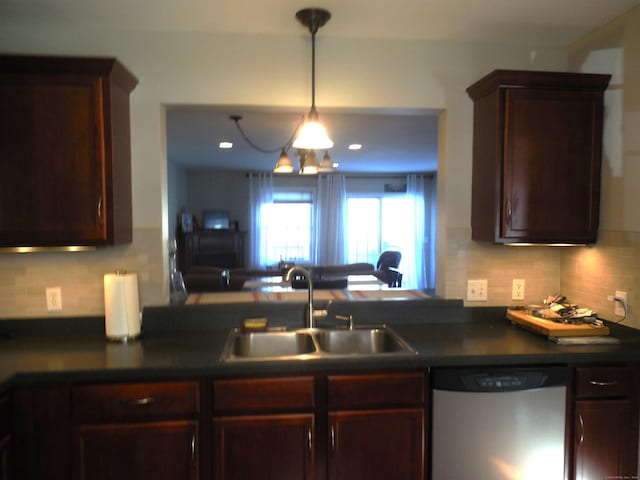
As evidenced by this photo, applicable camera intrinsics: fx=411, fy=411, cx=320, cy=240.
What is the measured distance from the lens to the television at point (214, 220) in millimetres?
6766

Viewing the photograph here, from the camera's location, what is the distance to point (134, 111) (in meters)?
1.97

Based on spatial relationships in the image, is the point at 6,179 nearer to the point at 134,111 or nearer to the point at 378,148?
the point at 134,111

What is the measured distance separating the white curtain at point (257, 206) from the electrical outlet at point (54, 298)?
519 centimetres

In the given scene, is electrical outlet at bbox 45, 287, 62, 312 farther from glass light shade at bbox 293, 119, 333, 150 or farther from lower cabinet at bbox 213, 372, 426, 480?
glass light shade at bbox 293, 119, 333, 150

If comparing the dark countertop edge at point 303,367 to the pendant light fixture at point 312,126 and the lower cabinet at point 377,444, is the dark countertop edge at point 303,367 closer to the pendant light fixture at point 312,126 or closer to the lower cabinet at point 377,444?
the lower cabinet at point 377,444

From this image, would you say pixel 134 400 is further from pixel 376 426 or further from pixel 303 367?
pixel 376 426

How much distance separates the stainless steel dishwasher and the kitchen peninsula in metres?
0.05

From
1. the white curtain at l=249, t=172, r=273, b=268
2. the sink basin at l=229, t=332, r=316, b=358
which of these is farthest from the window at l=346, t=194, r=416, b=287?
the sink basin at l=229, t=332, r=316, b=358

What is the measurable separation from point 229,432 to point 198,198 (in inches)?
238

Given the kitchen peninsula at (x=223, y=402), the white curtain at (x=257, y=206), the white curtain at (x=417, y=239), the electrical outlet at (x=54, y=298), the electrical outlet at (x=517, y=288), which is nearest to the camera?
the kitchen peninsula at (x=223, y=402)

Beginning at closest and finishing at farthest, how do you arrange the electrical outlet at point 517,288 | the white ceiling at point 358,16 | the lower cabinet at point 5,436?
the lower cabinet at point 5,436 → the white ceiling at point 358,16 → the electrical outlet at point 517,288

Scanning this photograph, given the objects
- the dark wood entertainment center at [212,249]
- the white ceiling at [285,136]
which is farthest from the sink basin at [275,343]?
the dark wood entertainment center at [212,249]

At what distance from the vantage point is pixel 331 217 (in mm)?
7359

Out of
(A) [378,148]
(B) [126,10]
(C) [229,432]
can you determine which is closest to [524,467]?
(C) [229,432]
